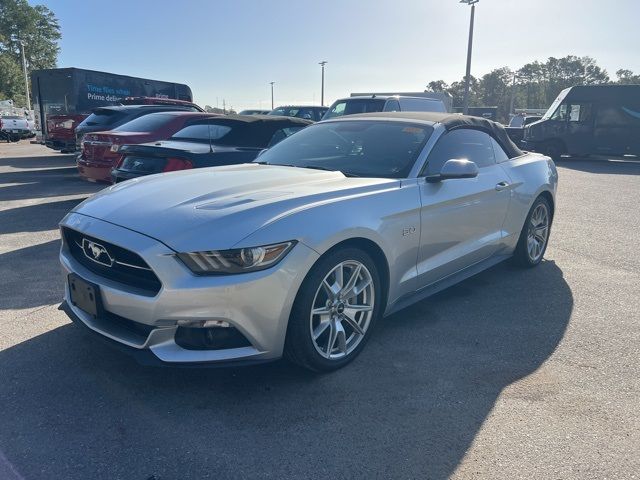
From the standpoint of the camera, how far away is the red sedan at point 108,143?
7.71m

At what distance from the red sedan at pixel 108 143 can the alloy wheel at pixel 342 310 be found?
17.5ft

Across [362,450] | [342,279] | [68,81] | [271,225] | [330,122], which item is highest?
[68,81]

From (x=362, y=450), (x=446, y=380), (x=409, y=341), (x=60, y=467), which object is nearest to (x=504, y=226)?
(x=409, y=341)

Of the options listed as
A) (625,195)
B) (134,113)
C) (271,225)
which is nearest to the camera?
(271,225)

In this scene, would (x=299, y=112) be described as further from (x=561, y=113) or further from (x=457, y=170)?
(x=457, y=170)

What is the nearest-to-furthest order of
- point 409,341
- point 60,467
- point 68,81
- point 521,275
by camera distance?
point 60,467 < point 409,341 < point 521,275 < point 68,81

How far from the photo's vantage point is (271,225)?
2688 mm

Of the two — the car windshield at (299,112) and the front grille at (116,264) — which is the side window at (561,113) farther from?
the front grille at (116,264)

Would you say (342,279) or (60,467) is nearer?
(60,467)

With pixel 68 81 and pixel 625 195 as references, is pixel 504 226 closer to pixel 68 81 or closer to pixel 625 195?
pixel 625 195

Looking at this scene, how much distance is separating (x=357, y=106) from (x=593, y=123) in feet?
36.7

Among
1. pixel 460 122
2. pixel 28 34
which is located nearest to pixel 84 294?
pixel 460 122

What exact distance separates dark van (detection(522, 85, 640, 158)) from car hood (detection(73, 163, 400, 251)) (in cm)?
1797

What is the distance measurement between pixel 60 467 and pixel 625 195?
11.4 meters
